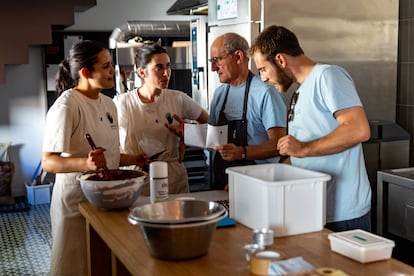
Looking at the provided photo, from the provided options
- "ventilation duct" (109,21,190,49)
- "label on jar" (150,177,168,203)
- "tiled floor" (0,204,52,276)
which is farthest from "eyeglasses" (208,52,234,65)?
"ventilation duct" (109,21,190,49)

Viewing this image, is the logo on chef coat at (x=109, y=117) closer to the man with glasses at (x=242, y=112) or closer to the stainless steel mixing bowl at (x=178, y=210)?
the man with glasses at (x=242, y=112)

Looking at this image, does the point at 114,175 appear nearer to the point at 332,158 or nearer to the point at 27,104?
the point at 332,158

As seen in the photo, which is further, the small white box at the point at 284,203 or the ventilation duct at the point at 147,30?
the ventilation duct at the point at 147,30

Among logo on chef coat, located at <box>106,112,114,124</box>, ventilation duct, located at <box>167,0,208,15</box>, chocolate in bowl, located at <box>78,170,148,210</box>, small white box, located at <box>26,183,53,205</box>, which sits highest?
ventilation duct, located at <box>167,0,208,15</box>

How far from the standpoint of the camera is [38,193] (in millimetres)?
6379

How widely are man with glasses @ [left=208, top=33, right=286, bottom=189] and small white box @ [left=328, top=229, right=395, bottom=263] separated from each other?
A: 102cm

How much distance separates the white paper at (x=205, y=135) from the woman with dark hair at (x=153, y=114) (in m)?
0.35

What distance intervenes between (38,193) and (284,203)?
4.97 metres

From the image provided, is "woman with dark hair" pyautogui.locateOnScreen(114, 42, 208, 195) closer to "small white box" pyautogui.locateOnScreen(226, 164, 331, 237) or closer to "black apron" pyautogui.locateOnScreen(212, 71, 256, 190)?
"black apron" pyautogui.locateOnScreen(212, 71, 256, 190)

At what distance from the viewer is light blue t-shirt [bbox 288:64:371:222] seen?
2.22 meters

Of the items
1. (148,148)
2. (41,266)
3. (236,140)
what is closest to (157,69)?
(148,148)

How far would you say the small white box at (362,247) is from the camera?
1662mm

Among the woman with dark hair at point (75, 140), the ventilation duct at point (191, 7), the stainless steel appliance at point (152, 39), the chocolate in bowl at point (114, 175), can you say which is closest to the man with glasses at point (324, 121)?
the chocolate in bowl at point (114, 175)

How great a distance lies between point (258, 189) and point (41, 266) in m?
2.93
